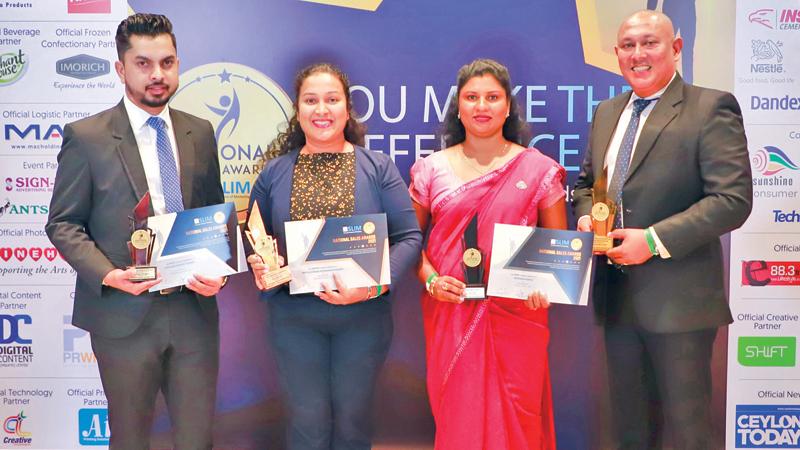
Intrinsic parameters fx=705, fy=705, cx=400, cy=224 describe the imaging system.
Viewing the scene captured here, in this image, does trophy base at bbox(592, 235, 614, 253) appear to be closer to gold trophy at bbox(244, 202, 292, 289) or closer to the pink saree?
the pink saree

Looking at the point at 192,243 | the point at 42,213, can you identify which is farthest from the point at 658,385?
the point at 42,213

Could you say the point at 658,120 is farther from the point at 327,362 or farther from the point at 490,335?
the point at 327,362

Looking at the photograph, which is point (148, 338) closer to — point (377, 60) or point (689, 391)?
point (377, 60)

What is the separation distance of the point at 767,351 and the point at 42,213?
3639 mm

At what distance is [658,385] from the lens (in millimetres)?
Answer: 2609

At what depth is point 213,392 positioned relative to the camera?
266cm

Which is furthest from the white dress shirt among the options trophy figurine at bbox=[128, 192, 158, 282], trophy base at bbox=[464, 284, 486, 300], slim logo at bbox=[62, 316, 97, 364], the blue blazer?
slim logo at bbox=[62, 316, 97, 364]

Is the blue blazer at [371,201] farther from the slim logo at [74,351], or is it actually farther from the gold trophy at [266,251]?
the slim logo at [74,351]

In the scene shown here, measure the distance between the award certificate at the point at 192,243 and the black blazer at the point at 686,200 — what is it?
146 centimetres

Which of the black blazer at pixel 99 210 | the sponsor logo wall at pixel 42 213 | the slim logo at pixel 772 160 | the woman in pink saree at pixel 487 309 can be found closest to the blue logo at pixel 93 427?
the sponsor logo wall at pixel 42 213

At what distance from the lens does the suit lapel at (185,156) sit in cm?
258

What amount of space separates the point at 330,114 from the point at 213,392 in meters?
1.14

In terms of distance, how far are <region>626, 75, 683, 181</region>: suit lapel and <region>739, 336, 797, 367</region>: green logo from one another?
1436 millimetres

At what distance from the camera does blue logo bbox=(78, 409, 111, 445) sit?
3.58 meters
